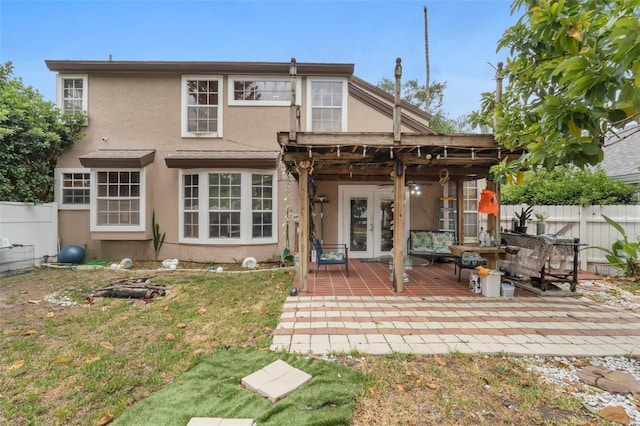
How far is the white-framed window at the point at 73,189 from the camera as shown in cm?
804

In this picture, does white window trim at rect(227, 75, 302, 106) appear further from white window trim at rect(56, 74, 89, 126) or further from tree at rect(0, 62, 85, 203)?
tree at rect(0, 62, 85, 203)

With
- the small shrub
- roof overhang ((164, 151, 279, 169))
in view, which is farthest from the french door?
the small shrub

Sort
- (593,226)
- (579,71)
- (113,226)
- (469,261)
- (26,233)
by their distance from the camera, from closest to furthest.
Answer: (579,71) < (469,261) < (593,226) < (26,233) < (113,226)

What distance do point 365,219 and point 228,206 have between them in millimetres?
4053

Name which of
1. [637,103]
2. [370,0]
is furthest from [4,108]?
[637,103]

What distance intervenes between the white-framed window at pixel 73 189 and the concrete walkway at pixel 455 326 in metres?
7.61

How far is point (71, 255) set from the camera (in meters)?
7.38

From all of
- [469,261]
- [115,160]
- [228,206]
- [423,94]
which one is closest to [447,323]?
[469,261]

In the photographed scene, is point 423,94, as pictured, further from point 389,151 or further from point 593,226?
point 389,151

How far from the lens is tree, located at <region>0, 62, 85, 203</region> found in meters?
6.96

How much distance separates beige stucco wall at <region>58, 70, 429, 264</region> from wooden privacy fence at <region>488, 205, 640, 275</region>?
16.9 feet

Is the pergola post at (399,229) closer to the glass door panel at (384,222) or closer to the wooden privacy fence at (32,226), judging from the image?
the glass door panel at (384,222)

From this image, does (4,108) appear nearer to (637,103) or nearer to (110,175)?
(110,175)

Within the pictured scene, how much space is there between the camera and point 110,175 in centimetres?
773
